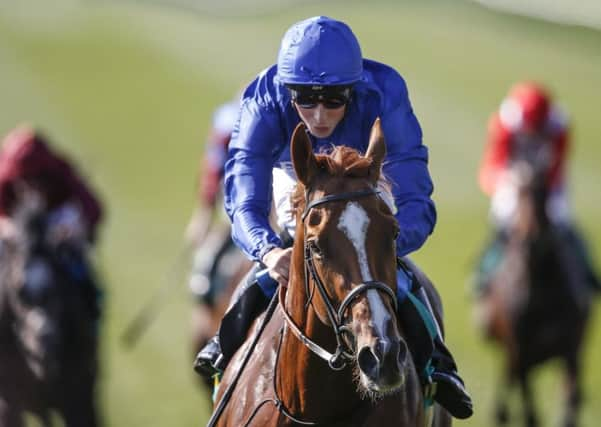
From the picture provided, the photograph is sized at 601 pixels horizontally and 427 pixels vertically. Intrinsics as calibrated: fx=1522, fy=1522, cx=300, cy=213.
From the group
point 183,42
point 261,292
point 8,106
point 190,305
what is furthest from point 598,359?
point 183,42

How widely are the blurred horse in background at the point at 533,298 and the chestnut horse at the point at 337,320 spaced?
7.41 metres

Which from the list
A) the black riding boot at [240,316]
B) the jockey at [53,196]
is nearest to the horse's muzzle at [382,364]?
the black riding boot at [240,316]

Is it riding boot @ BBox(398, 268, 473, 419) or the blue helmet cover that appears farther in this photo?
riding boot @ BBox(398, 268, 473, 419)

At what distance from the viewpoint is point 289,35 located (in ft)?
20.8

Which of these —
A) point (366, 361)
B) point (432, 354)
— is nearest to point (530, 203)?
point (432, 354)

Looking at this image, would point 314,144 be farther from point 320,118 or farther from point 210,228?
point 210,228

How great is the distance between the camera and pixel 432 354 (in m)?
6.56

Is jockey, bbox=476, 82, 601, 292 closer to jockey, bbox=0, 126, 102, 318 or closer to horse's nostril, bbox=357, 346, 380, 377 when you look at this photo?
jockey, bbox=0, 126, 102, 318

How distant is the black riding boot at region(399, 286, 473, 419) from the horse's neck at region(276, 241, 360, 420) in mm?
593

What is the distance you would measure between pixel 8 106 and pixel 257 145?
26.3 m

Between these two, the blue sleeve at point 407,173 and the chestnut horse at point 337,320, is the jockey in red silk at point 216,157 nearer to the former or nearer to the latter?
the blue sleeve at point 407,173

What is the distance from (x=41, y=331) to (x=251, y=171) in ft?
19.9

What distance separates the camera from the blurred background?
2022cm

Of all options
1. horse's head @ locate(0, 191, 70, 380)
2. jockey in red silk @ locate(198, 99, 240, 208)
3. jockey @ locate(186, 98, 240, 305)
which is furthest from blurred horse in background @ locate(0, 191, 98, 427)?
jockey in red silk @ locate(198, 99, 240, 208)
